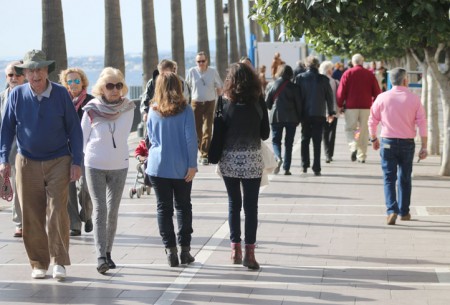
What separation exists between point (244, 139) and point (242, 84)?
472mm

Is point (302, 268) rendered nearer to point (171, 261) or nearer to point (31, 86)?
point (171, 261)

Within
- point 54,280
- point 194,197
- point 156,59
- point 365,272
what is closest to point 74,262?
point 54,280


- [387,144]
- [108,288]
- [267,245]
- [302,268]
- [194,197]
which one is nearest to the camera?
[108,288]

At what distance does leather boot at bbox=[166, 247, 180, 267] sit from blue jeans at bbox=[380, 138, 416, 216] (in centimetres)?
331

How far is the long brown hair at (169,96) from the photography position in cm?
996

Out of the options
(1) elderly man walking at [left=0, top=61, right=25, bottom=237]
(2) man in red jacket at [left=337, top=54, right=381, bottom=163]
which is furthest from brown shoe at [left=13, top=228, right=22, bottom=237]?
(2) man in red jacket at [left=337, top=54, right=381, bottom=163]

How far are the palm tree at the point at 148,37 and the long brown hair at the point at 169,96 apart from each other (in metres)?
19.6

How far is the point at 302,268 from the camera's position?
9992 millimetres

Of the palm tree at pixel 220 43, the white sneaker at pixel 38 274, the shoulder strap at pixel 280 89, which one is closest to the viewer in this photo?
the white sneaker at pixel 38 274

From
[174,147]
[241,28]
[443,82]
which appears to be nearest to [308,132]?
[443,82]

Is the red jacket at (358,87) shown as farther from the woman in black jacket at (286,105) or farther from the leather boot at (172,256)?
the leather boot at (172,256)

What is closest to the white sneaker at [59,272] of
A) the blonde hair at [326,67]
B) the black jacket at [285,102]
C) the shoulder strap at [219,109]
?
the shoulder strap at [219,109]

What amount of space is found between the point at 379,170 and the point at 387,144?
6902 mm

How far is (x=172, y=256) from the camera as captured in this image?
33.3 ft
